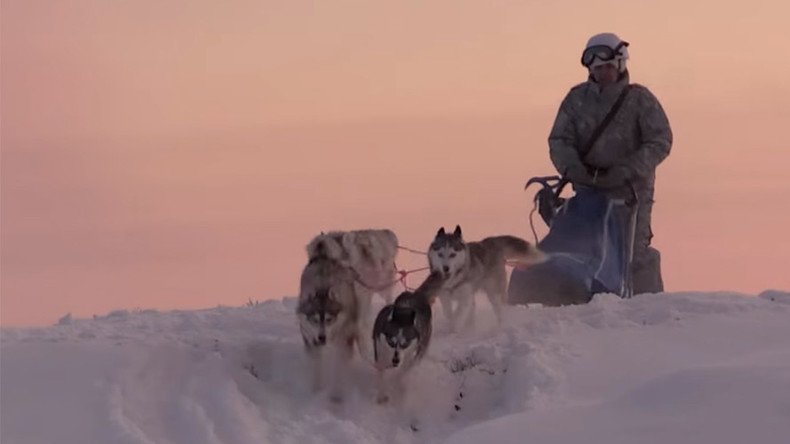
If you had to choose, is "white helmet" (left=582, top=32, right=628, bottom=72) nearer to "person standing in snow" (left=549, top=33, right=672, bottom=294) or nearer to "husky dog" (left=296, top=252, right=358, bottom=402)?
"person standing in snow" (left=549, top=33, right=672, bottom=294)

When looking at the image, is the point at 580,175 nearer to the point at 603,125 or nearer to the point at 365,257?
the point at 603,125

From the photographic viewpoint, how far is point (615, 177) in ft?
38.7

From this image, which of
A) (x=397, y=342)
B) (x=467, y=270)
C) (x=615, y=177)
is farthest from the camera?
(x=615, y=177)

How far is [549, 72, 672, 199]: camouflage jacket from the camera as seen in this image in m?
11.9

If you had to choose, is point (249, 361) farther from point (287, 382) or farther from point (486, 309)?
point (486, 309)

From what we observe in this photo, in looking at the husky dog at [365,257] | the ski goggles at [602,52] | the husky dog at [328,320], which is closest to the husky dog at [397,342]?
the husky dog at [328,320]

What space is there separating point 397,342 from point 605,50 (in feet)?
13.0

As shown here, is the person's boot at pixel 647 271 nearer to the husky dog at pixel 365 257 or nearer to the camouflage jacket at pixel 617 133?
the camouflage jacket at pixel 617 133

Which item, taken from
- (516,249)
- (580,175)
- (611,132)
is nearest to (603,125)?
(611,132)

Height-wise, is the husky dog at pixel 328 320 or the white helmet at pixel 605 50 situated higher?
the white helmet at pixel 605 50

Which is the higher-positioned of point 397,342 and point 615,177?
point 615,177

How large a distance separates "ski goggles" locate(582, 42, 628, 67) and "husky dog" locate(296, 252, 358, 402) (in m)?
3.48

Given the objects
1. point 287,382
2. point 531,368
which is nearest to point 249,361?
point 287,382

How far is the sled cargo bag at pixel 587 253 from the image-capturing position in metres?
11.8
